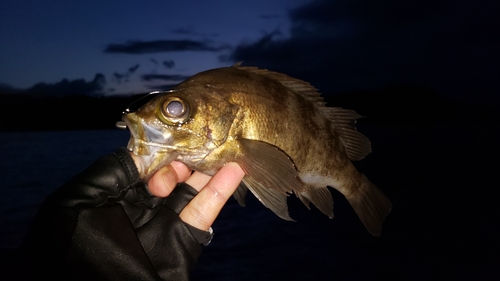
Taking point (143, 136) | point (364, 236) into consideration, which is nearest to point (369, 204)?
point (143, 136)

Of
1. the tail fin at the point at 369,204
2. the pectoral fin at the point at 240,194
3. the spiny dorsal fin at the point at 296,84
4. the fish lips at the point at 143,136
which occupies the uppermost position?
the spiny dorsal fin at the point at 296,84

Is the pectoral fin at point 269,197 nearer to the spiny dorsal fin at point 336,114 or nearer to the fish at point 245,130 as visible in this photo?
the fish at point 245,130

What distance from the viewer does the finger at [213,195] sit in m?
2.75

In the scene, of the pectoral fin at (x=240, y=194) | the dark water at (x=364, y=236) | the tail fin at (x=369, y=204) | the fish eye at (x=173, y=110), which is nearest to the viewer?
the fish eye at (x=173, y=110)

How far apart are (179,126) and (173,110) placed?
0.14m

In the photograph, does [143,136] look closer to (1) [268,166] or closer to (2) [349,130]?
(1) [268,166]

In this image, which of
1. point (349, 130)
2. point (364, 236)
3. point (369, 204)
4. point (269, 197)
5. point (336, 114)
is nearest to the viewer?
point (269, 197)

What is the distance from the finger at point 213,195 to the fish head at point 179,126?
0.77 feet

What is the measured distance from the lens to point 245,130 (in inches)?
109

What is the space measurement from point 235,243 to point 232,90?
31.4 feet

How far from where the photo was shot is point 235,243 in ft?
37.5

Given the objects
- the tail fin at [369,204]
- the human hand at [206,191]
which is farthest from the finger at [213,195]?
the tail fin at [369,204]

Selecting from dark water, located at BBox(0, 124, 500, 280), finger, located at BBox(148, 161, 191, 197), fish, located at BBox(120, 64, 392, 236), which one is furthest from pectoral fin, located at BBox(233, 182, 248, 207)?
dark water, located at BBox(0, 124, 500, 280)

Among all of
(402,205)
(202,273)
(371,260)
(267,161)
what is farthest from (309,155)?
(402,205)
